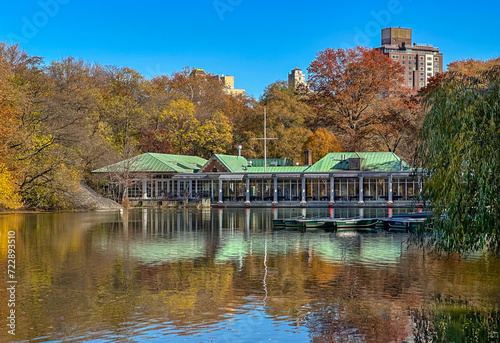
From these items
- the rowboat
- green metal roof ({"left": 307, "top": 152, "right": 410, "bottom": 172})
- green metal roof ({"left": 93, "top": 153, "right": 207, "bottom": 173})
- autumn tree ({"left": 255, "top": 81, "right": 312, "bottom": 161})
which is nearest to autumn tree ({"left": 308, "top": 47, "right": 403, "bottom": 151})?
autumn tree ({"left": 255, "top": 81, "right": 312, "bottom": 161})

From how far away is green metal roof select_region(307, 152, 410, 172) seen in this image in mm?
57375

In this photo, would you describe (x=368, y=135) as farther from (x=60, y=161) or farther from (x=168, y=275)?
(x=168, y=275)

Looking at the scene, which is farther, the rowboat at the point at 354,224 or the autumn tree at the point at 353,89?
the autumn tree at the point at 353,89

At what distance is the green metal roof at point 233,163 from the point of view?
60594 millimetres

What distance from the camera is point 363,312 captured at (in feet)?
42.8

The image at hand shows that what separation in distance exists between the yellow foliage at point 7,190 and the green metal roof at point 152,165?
16.0 m

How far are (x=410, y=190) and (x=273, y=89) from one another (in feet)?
82.8

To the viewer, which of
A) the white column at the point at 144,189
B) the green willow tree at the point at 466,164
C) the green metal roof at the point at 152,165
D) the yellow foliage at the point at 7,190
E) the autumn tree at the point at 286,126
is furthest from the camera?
the autumn tree at the point at 286,126

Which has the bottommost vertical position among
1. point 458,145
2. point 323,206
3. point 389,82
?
point 323,206

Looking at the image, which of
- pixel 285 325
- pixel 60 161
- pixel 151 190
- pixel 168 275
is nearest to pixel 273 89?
pixel 151 190

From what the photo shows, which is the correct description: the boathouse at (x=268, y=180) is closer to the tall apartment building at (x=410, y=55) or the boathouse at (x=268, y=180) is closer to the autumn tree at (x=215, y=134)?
the autumn tree at (x=215, y=134)

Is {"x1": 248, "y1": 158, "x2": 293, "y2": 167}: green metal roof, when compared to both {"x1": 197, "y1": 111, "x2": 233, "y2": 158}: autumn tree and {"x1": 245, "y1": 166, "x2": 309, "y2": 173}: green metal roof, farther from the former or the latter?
{"x1": 197, "y1": 111, "x2": 233, "y2": 158}: autumn tree

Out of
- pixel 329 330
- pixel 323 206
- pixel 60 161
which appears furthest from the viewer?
pixel 323 206

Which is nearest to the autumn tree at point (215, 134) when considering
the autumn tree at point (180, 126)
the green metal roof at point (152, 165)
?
the autumn tree at point (180, 126)
